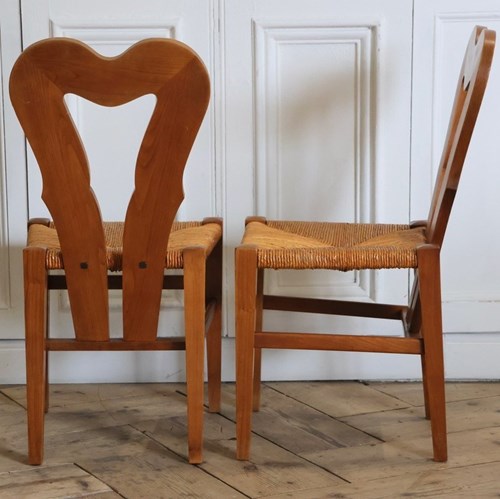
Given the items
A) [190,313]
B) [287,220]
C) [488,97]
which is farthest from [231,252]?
[488,97]

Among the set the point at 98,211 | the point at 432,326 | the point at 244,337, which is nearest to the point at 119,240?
the point at 98,211

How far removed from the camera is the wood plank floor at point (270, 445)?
63.4 inches

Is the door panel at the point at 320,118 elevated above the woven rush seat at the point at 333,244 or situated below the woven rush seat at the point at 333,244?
above

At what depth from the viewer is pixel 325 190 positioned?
2.18m

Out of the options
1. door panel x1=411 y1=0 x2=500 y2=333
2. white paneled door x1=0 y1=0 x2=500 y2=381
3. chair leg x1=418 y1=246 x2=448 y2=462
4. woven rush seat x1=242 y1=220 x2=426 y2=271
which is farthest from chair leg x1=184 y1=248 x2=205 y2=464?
door panel x1=411 y1=0 x2=500 y2=333

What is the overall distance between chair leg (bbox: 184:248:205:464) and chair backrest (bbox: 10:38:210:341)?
0.06 m

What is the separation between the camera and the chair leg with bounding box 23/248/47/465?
1675 mm

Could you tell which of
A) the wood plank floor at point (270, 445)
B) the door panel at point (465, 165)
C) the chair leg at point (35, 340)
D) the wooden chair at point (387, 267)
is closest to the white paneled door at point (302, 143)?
the door panel at point (465, 165)

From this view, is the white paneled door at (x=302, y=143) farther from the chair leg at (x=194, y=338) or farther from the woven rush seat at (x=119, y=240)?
the chair leg at (x=194, y=338)

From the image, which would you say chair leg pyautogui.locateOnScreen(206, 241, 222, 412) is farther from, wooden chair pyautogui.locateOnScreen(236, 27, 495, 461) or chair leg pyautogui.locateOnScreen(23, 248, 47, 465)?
chair leg pyautogui.locateOnScreen(23, 248, 47, 465)

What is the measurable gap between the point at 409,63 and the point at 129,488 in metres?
1.17

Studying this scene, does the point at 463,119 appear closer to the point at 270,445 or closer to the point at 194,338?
the point at 194,338

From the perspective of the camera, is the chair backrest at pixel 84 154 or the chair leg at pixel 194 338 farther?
the chair leg at pixel 194 338

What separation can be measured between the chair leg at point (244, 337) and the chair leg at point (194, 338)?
68 mm
